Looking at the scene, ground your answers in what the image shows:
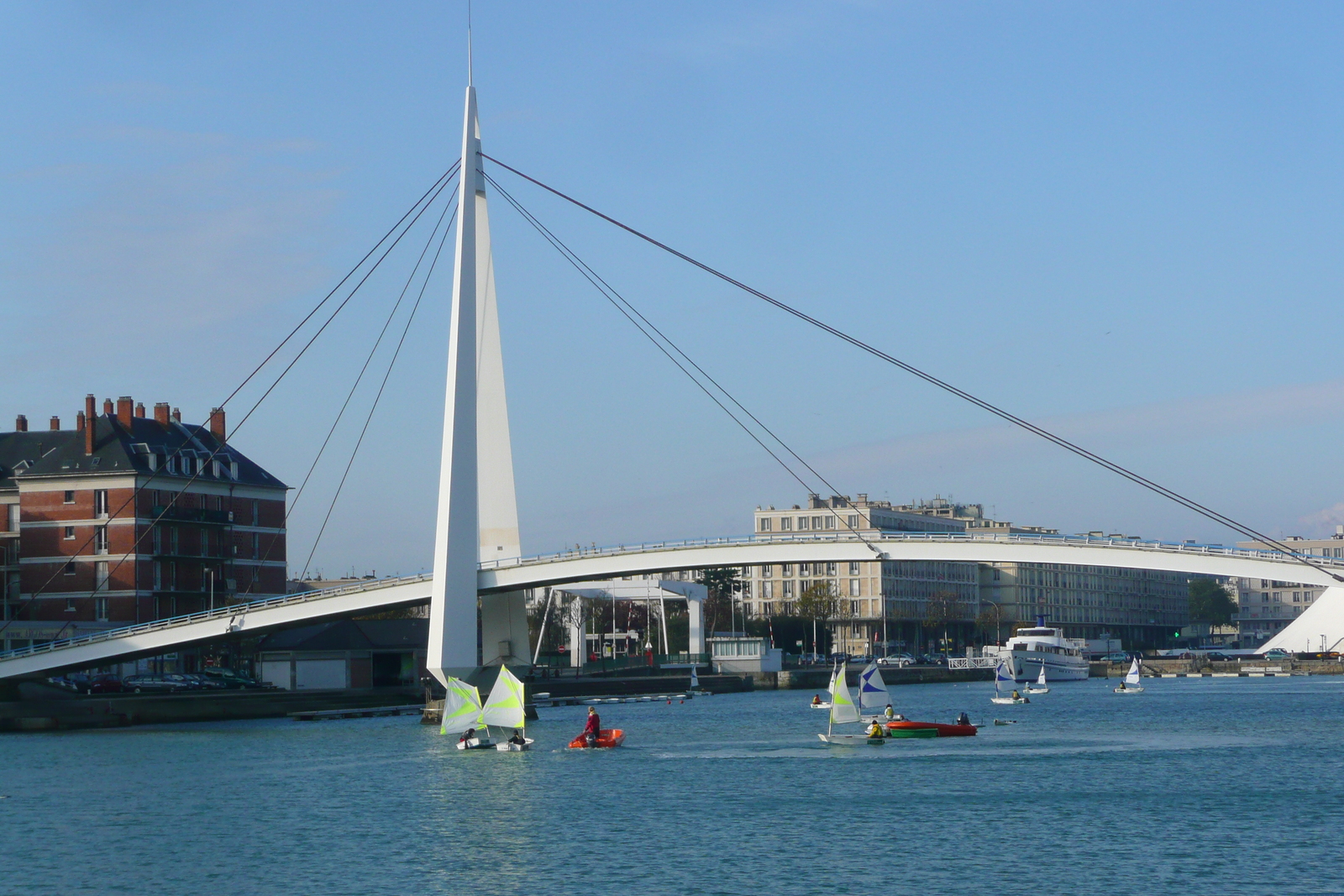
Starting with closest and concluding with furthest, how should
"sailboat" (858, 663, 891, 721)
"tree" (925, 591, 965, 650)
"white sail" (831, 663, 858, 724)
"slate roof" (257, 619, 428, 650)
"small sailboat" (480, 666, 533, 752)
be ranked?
"small sailboat" (480, 666, 533, 752) < "white sail" (831, 663, 858, 724) < "sailboat" (858, 663, 891, 721) < "slate roof" (257, 619, 428, 650) < "tree" (925, 591, 965, 650)

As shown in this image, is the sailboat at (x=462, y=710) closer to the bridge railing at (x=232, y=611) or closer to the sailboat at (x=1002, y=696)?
the bridge railing at (x=232, y=611)

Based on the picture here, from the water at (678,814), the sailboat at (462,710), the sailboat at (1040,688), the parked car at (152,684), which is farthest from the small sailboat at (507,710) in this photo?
the sailboat at (1040,688)

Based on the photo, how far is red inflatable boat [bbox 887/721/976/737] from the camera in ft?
201

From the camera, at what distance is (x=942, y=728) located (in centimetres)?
6209

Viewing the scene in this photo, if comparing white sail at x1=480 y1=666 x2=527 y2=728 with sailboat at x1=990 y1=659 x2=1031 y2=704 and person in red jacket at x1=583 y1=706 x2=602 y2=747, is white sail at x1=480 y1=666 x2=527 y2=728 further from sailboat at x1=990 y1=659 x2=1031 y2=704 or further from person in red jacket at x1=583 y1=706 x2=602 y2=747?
sailboat at x1=990 y1=659 x2=1031 y2=704

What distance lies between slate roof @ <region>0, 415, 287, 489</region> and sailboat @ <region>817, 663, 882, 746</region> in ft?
149

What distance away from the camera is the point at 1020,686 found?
392 ft

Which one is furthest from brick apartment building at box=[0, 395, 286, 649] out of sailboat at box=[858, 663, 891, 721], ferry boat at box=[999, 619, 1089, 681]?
ferry boat at box=[999, 619, 1089, 681]

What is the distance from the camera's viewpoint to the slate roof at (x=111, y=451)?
93.1m

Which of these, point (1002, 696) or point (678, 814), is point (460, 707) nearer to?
point (678, 814)

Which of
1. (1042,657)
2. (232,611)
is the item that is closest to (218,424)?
(232,611)

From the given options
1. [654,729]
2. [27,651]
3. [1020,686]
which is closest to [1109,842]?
[654,729]

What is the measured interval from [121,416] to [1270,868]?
261ft

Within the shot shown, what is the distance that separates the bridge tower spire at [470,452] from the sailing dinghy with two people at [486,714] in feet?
5.63
